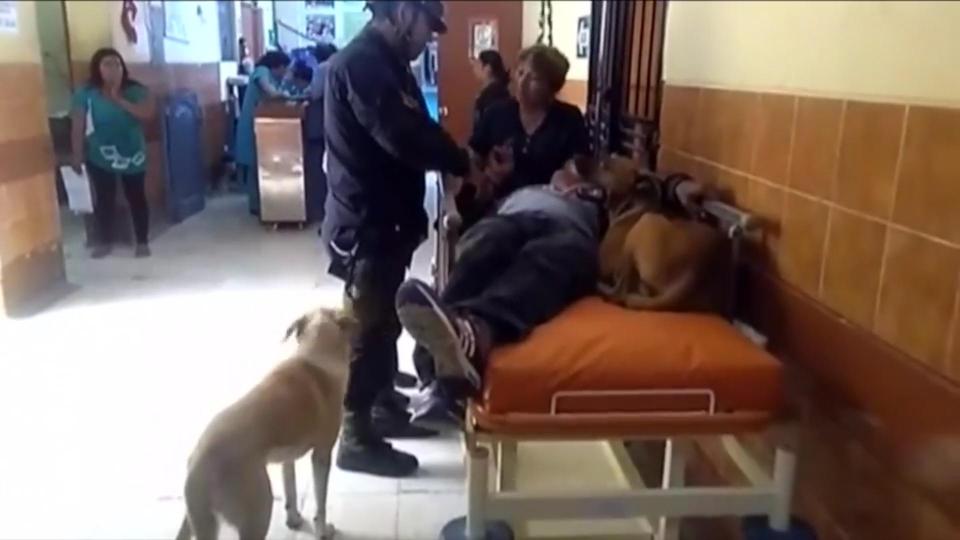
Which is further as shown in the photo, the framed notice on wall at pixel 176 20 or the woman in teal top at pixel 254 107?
the framed notice on wall at pixel 176 20

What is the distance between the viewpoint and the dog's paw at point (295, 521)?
1.71 m

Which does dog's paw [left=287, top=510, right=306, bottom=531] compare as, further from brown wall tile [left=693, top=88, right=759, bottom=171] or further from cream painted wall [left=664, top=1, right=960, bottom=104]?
cream painted wall [left=664, top=1, right=960, bottom=104]

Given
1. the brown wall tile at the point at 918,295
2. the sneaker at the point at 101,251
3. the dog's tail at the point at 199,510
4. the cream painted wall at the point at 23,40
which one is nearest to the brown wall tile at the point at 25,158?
the cream painted wall at the point at 23,40

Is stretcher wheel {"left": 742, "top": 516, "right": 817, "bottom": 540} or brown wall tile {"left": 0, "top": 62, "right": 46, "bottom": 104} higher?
brown wall tile {"left": 0, "top": 62, "right": 46, "bottom": 104}

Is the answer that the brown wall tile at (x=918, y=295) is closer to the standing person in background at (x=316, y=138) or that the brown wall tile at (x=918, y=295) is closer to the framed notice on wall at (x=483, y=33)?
the standing person in background at (x=316, y=138)

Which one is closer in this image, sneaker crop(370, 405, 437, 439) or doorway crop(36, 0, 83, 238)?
doorway crop(36, 0, 83, 238)

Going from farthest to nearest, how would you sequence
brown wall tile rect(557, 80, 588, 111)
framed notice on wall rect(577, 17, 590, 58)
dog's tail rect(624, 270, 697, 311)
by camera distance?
framed notice on wall rect(577, 17, 590, 58), brown wall tile rect(557, 80, 588, 111), dog's tail rect(624, 270, 697, 311)

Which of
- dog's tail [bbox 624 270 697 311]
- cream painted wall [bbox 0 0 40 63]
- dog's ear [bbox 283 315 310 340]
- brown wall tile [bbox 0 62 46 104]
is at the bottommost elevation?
dog's ear [bbox 283 315 310 340]

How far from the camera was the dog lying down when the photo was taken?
133 centimetres

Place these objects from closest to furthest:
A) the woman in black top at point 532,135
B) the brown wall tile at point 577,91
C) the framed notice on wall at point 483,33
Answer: the woman in black top at point 532,135
the brown wall tile at point 577,91
the framed notice on wall at point 483,33

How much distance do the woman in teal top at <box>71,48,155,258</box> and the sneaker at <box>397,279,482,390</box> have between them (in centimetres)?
149

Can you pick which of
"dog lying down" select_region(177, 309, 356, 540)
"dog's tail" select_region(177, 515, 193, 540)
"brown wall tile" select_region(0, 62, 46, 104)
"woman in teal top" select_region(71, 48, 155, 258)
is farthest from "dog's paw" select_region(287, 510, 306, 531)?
"woman in teal top" select_region(71, 48, 155, 258)

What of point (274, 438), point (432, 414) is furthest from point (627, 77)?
point (274, 438)

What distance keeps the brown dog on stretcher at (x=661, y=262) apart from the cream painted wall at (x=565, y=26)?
1747 mm
